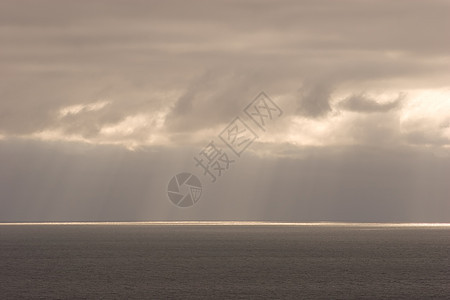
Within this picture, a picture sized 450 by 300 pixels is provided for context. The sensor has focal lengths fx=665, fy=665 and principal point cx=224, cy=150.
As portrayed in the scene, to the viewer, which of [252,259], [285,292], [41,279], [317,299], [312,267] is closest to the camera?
[317,299]

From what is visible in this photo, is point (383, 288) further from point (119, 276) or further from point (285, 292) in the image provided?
point (119, 276)

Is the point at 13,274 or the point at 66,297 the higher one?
the point at 13,274

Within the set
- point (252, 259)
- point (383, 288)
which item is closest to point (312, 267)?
point (252, 259)

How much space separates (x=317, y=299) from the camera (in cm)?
10169

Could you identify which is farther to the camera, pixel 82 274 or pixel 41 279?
pixel 82 274

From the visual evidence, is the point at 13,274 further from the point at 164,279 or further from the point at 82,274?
the point at 164,279

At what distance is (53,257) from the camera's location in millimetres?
188875

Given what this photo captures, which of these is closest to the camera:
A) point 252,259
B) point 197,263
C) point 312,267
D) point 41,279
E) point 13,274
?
point 41,279

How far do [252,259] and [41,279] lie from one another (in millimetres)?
65624

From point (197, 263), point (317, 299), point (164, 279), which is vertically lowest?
point (317, 299)

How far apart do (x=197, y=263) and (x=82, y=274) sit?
36.7 m

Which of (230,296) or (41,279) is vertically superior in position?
(41,279)

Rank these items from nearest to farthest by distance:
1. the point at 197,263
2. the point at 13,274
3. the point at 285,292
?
the point at 285,292, the point at 13,274, the point at 197,263

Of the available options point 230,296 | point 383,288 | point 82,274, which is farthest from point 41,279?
point 383,288
